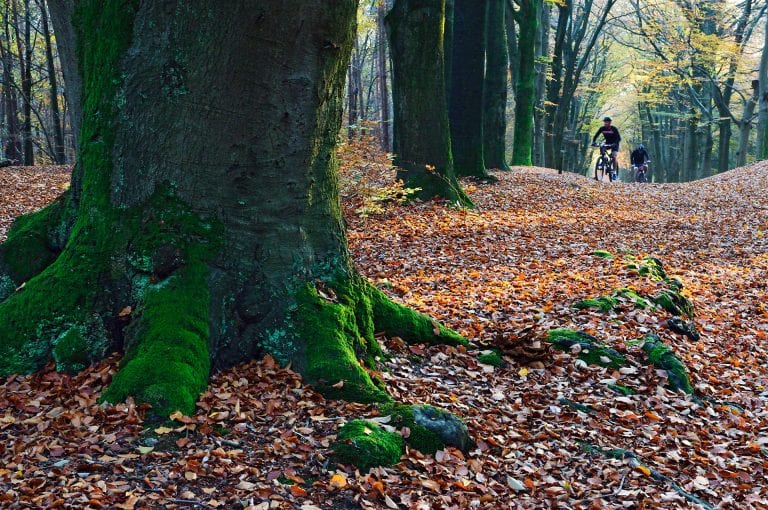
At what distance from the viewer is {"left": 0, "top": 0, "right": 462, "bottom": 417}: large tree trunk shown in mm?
4215

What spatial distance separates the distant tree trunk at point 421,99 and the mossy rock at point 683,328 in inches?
215

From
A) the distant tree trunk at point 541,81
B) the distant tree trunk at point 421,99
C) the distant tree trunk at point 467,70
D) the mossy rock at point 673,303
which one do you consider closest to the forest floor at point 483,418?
the mossy rock at point 673,303

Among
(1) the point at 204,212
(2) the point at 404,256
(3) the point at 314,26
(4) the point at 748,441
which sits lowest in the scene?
(4) the point at 748,441

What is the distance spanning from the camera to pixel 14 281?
16.7 feet

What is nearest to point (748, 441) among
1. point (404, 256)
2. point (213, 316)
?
point (213, 316)

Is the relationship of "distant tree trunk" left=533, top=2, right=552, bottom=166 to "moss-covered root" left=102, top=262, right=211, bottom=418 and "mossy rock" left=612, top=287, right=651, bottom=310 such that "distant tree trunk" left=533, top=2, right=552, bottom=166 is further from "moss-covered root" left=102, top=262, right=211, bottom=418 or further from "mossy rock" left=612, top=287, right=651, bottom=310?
"moss-covered root" left=102, top=262, right=211, bottom=418

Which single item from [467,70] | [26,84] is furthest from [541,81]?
[26,84]

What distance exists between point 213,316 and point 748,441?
4131 mm

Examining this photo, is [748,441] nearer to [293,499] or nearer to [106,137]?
[293,499]

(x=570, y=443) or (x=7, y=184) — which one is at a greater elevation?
(x=7, y=184)

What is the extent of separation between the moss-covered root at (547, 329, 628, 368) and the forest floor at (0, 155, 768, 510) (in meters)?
0.11

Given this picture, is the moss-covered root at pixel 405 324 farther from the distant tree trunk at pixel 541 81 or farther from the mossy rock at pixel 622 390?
the distant tree trunk at pixel 541 81

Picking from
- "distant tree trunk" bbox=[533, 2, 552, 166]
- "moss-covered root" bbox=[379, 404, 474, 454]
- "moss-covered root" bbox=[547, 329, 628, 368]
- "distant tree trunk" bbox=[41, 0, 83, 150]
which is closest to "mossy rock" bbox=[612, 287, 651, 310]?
"moss-covered root" bbox=[547, 329, 628, 368]

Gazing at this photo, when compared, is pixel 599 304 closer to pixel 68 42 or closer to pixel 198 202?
pixel 198 202
